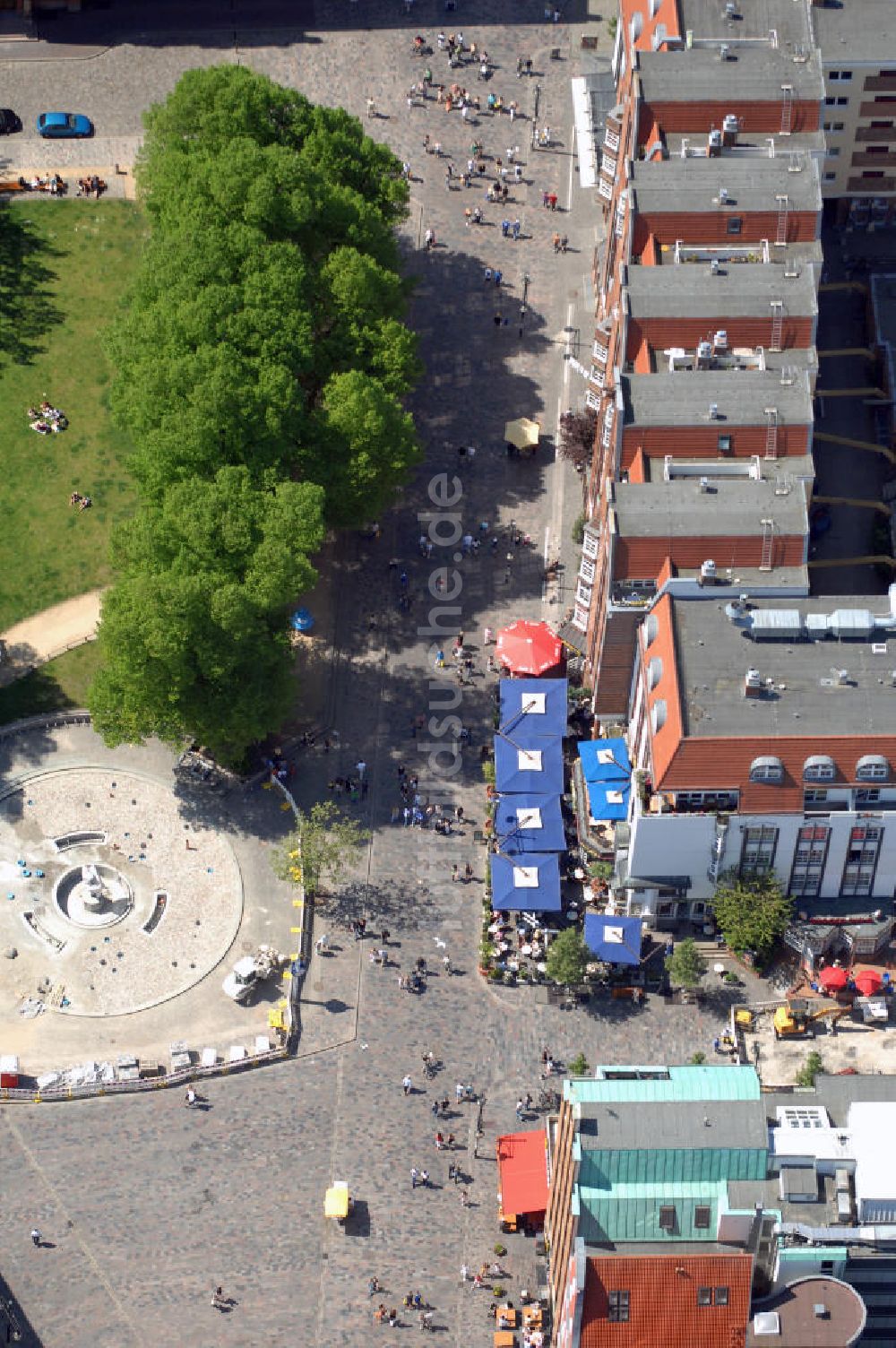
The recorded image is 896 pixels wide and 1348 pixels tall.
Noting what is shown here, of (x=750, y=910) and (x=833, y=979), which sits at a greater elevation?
(x=750, y=910)

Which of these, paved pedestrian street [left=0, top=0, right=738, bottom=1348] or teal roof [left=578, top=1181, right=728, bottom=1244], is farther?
paved pedestrian street [left=0, top=0, right=738, bottom=1348]

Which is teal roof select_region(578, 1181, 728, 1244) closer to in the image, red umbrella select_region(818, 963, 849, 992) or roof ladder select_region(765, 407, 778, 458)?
red umbrella select_region(818, 963, 849, 992)

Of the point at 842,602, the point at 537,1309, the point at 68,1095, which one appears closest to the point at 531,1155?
the point at 537,1309

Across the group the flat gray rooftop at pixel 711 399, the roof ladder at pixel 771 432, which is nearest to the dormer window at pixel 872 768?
the roof ladder at pixel 771 432

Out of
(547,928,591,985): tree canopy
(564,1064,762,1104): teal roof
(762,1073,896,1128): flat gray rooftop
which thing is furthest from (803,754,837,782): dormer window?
(564,1064,762,1104): teal roof

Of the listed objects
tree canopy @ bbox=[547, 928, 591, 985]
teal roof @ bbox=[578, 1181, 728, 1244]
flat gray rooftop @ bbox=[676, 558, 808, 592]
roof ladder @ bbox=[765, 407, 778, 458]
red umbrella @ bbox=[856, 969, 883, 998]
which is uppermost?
roof ladder @ bbox=[765, 407, 778, 458]

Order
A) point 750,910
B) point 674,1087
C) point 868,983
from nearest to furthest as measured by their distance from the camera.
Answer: point 674,1087, point 750,910, point 868,983

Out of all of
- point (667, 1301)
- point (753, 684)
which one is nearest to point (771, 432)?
point (753, 684)

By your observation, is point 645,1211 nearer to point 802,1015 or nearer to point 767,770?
point 802,1015
